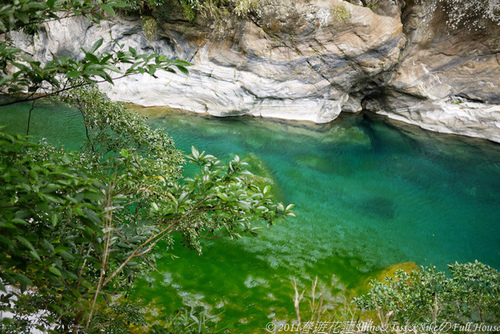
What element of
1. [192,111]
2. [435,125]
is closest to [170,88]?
[192,111]

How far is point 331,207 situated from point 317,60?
348 inches

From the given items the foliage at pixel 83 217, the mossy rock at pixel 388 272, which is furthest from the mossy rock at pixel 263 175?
the foliage at pixel 83 217

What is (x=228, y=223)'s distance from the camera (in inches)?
135

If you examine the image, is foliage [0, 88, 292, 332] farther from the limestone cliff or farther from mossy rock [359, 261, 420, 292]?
the limestone cliff

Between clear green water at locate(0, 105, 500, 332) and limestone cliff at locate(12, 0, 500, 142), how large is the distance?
1.16 m

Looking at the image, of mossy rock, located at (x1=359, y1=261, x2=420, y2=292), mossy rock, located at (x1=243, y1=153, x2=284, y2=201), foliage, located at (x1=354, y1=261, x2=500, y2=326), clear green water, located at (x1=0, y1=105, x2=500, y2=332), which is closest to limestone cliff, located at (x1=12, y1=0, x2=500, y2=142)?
clear green water, located at (x1=0, y1=105, x2=500, y2=332)

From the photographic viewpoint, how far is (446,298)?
149 inches

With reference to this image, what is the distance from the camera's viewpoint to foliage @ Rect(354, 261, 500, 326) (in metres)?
3.48

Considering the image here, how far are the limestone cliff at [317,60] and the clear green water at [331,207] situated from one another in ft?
3.82

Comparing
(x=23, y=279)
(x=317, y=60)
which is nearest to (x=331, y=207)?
(x=317, y=60)

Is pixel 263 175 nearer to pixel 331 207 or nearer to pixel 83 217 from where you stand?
pixel 331 207

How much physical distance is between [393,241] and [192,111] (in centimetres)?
1198

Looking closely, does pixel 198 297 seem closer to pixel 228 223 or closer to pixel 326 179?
pixel 228 223

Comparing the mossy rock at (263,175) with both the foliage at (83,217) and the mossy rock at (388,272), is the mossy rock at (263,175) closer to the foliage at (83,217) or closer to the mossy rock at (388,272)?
the mossy rock at (388,272)
